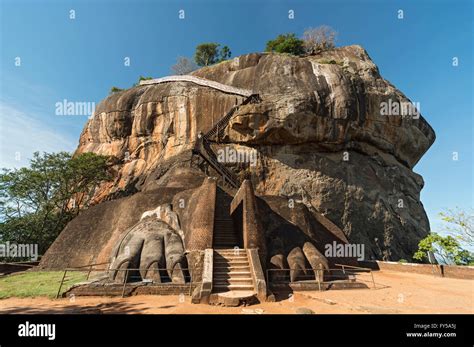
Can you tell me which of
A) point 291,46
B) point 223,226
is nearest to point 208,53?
point 291,46

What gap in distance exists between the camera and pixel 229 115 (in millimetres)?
23906

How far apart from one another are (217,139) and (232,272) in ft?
55.7

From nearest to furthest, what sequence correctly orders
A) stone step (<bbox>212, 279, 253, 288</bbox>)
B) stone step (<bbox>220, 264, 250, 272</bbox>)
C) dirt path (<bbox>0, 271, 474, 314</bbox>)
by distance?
dirt path (<bbox>0, 271, 474, 314</bbox>) → stone step (<bbox>212, 279, 253, 288</bbox>) → stone step (<bbox>220, 264, 250, 272</bbox>)

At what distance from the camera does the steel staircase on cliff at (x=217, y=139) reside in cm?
2105

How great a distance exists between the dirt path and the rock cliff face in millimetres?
14237

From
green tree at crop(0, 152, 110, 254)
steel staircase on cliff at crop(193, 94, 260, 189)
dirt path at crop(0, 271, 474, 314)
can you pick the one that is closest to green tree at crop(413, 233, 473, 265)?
dirt path at crop(0, 271, 474, 314)

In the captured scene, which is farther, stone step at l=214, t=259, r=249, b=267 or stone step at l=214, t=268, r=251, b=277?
stone step at l=214, t=259, r=249, b=267

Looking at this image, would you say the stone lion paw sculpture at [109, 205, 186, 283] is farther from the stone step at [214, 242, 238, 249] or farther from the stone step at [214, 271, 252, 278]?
the stone step at [214, 242, 238, 249]

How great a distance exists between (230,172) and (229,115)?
196 inches

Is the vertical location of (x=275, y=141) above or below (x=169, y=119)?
below

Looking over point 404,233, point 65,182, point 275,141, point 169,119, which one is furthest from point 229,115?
point 404,233

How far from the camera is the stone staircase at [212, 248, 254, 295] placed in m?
7.57
